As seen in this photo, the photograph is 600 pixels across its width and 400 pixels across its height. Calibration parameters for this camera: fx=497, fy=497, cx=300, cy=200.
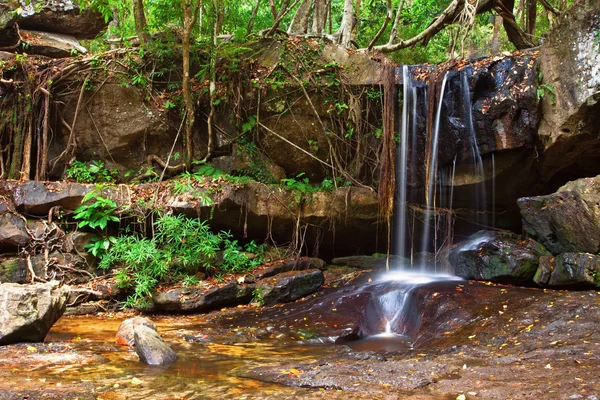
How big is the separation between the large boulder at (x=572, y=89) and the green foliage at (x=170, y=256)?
5.52 m

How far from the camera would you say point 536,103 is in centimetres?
841

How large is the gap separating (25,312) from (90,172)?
18.1ft

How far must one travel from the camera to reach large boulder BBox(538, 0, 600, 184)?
299 inches

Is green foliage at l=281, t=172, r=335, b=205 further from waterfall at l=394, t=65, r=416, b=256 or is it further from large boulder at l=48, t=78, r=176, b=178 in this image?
large boulder at l=48, t=78, r=176, b=178

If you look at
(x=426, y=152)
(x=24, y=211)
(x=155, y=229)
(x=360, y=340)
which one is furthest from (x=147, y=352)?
(x=426, y=152)

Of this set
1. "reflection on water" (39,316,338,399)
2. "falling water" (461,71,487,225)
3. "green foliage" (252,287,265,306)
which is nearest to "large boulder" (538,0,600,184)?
"falling water" (461,71,487,225)

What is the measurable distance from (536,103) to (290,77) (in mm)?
4543

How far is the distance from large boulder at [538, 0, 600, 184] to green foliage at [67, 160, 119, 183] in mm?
8074

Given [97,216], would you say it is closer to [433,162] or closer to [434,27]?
[433,162]

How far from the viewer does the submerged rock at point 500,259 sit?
7281 mm

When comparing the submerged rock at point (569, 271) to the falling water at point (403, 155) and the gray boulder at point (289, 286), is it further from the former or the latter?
the gray boulder at point (289, 286)

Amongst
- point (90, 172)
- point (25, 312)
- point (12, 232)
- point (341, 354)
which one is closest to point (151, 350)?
point (25, 312)

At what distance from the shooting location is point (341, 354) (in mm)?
5172

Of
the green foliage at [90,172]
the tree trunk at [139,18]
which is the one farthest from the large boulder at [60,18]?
the green foliage at [90,172]
